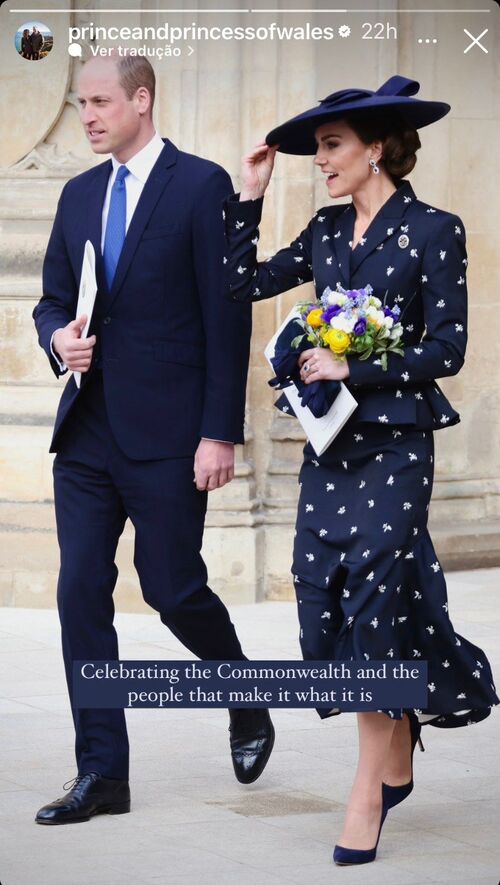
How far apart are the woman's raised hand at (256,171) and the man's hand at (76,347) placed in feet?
1.87

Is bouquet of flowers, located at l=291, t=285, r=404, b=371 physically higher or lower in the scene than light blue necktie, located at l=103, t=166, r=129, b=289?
lower

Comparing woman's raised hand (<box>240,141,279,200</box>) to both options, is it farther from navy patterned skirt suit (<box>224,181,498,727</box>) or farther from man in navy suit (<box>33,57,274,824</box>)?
man in navy suit (<box>33,57,274,824</box>)

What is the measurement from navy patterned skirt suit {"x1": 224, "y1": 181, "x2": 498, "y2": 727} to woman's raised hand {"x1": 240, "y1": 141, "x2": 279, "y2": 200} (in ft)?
0.09

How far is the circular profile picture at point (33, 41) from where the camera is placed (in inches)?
343

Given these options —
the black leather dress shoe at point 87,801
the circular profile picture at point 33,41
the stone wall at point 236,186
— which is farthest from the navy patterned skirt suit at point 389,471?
the circular profile picture at point 33,41

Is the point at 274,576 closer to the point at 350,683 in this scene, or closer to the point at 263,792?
the point at 263,792

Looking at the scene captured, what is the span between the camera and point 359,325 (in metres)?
4.45

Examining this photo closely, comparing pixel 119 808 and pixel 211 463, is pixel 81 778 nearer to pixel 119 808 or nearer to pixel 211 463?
pixel 119 808

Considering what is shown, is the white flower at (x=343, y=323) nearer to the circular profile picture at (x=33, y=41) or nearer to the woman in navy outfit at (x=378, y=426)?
the woman in navy outfit at (x=378, y=426)

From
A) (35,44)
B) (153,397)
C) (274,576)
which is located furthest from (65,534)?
(35,44)

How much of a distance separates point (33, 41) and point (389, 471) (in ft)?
16.2

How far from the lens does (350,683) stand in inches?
172

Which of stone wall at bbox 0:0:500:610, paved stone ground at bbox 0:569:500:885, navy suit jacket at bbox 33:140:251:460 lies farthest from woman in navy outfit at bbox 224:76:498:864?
stone wall at bbox 0:0:500:610

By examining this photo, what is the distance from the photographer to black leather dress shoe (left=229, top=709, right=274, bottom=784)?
534 centimetres
